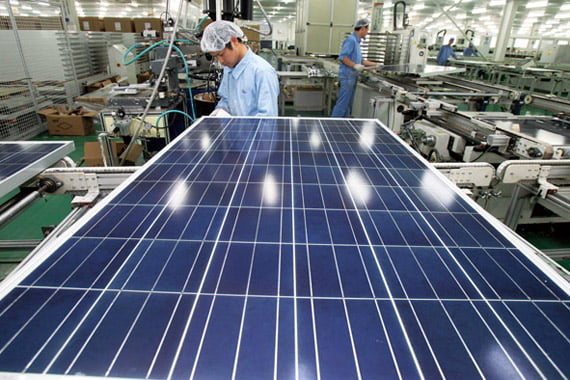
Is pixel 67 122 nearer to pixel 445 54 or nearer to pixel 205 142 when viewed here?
pixel 205 142

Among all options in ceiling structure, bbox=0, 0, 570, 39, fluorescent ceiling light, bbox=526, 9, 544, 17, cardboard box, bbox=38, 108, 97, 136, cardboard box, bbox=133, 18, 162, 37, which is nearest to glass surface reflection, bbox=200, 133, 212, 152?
cardboard box, bbox=38, 108, 97, 136

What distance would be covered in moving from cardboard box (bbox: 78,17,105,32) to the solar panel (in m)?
11.1

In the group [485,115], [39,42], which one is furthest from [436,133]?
[39,42]

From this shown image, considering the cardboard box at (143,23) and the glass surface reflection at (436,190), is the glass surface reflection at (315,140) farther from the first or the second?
the cardboard box at (143,23)

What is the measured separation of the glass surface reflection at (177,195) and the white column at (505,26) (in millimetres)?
15588

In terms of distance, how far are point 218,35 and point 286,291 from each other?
2.63m

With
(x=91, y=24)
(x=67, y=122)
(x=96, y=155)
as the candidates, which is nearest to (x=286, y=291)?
(x=96, y=155)

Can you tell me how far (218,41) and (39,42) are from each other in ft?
19.2

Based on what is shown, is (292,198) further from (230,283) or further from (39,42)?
(39,42)

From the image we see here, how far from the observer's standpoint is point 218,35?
9.32 feet

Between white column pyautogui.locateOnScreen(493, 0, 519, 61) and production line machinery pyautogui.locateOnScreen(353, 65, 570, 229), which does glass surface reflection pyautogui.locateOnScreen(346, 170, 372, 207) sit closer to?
production line machinery pyautogui.locateOnScreen(353, 65, 570, 229)

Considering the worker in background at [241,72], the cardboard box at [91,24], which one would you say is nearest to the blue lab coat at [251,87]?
the worker in background at [241,72]

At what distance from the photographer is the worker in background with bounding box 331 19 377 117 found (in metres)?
6.46

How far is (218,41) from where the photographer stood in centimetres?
285
